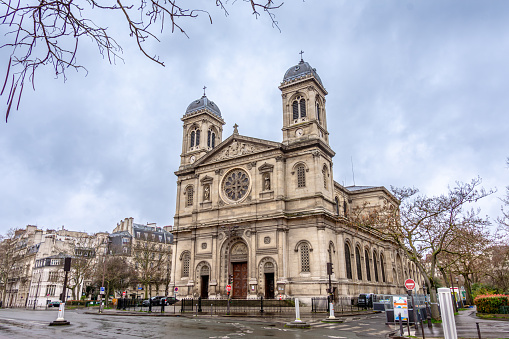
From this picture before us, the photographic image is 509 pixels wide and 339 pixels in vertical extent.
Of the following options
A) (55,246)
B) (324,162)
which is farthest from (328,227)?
(55,246)

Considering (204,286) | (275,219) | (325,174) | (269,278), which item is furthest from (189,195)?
(325,174)

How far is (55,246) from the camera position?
72.8 m

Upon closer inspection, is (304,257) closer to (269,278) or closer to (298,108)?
(269,278)

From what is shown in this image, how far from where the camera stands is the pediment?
3981cm

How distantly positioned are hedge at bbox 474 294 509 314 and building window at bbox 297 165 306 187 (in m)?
17.9

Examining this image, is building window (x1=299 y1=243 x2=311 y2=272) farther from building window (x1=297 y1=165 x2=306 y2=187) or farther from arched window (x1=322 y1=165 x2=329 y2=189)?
arched window (x1=322 y1=165 x2=329 y2=189)

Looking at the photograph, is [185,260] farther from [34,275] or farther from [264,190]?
[34,275]

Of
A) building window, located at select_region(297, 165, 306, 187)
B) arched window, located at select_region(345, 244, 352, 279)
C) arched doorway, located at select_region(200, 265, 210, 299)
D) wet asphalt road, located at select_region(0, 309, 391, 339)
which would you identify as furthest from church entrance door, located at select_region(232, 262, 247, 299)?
wet asphalt road, located at select_region(0, 309, 391, 339)

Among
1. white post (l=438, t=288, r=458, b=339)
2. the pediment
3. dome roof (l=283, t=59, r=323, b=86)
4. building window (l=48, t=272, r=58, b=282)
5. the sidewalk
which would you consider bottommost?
the sidewalk

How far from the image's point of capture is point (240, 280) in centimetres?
3809

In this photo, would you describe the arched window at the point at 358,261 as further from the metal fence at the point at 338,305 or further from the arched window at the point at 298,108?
the arched window at the point at 298,108

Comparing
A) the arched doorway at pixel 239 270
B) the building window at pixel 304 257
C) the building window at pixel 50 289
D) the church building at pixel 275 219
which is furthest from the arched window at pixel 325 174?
the building window at pixel 50 289

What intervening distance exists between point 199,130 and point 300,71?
51.0 feet

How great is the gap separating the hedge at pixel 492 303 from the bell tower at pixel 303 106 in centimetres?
2056
